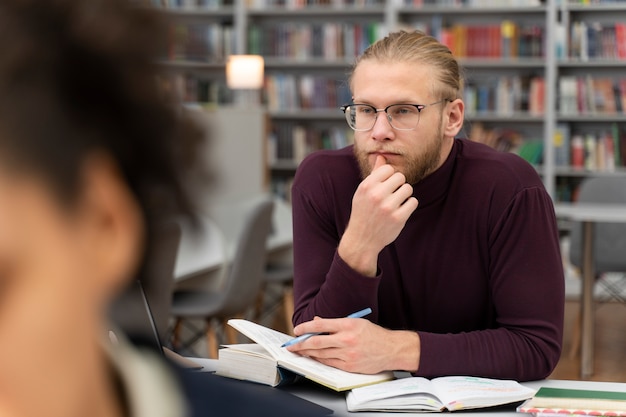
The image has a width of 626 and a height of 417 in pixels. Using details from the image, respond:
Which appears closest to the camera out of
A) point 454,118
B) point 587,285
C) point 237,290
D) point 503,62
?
point 454,118

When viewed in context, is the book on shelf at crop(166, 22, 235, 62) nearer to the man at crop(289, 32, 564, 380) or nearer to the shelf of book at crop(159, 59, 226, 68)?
the shelf of book at crop(159, 59, 226, 68)

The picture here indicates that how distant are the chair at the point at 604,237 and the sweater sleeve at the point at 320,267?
2.87 m

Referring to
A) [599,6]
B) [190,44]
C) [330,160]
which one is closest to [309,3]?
[599,6]

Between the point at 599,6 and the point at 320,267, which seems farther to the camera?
the point at 599,6

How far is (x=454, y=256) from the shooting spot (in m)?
1.56

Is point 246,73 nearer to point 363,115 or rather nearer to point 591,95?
point 591,95

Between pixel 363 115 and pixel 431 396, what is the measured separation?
55cm

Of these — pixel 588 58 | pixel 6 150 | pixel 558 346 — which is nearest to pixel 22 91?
pixel 6 150

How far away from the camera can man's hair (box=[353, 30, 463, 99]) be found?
157 cm

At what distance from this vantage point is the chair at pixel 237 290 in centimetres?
346

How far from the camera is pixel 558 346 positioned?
143 cm

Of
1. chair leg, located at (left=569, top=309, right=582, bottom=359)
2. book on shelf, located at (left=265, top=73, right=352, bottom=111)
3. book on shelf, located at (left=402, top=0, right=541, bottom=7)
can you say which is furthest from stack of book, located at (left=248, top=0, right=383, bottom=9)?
chair leg, located at (left=569, top=309, right=582, bottom=359)

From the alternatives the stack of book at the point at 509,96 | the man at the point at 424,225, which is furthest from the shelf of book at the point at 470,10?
the man at the point at 424,225

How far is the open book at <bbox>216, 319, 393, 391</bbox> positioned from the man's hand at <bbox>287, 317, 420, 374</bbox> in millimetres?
13
